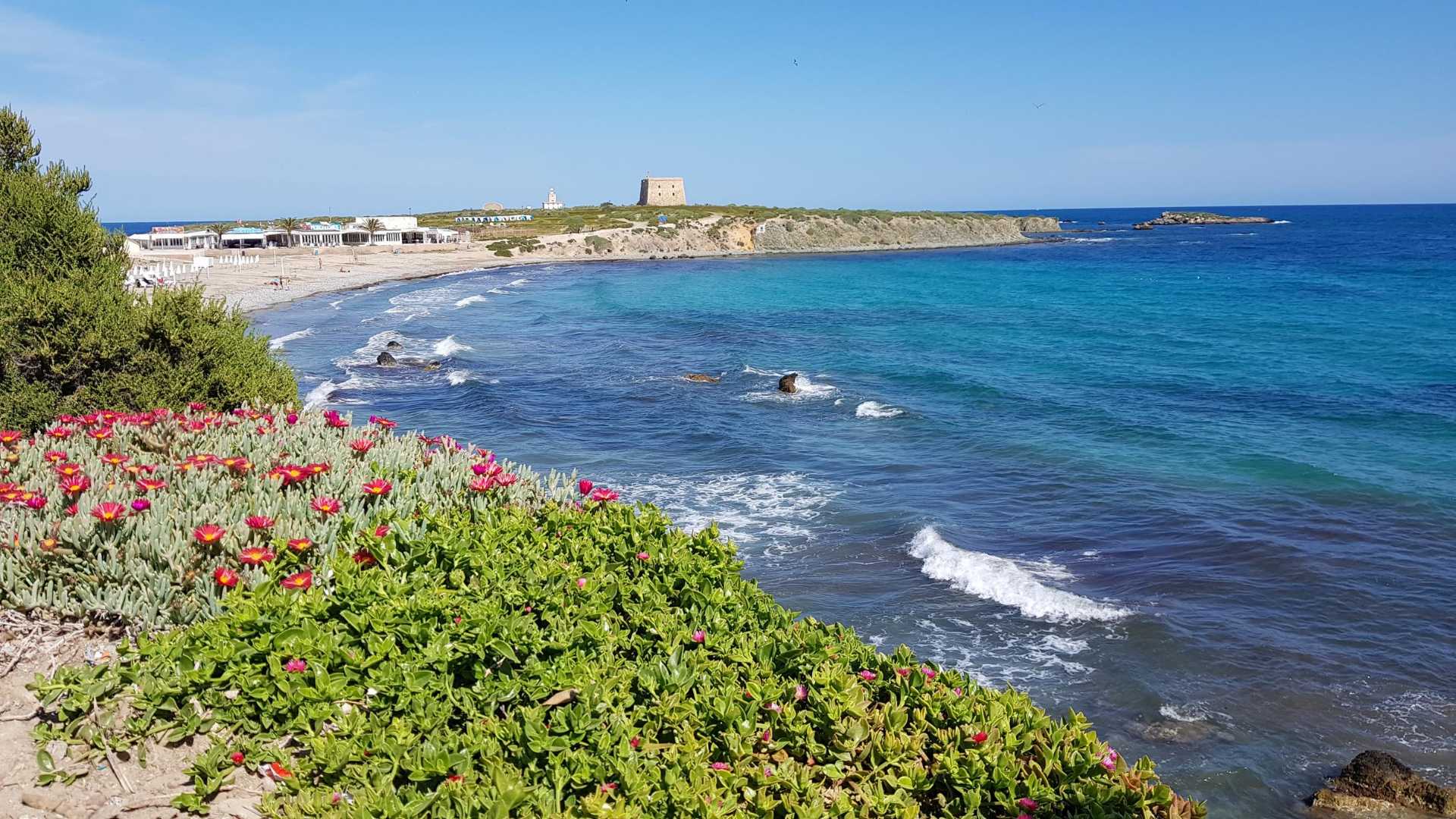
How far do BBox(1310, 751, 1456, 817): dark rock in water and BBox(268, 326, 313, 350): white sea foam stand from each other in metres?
44.9

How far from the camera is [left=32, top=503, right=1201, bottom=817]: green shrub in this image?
16.0 feet

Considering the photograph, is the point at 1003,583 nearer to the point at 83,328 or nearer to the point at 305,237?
the point at 83,328

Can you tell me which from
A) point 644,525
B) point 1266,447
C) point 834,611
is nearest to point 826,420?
point 1266,447

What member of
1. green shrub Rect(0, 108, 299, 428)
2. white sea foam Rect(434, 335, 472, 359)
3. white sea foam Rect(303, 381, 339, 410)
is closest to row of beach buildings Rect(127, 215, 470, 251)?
white sea foam Rect(434, 335, 472, 359)

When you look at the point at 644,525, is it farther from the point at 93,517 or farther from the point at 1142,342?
the point at 1142,342

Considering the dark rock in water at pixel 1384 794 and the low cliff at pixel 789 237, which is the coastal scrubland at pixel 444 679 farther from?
the low cliff at pixel 789 237

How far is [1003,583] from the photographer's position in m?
16.3

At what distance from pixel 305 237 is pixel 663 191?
303 ft

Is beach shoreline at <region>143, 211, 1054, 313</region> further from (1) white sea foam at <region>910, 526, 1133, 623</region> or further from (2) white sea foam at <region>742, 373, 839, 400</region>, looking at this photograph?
(1) white sea foam at <region>910, 526, 1133, 623</region>

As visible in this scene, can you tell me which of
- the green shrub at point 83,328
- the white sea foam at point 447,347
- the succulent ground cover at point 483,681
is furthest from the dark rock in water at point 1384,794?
the white sea foam at point 447,347

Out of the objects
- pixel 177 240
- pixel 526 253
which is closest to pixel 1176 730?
pixel 526 253

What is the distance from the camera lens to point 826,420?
101 feet

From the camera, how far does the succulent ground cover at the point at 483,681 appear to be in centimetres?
494

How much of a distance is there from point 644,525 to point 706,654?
6.50 ft
